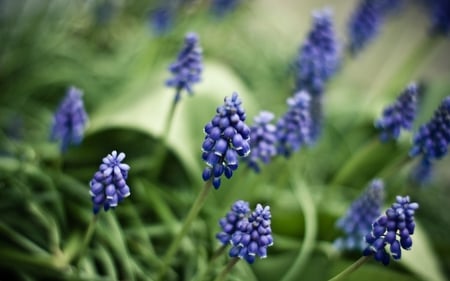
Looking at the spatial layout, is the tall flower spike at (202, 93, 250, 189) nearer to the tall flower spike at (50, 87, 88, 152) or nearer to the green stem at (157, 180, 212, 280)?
the green stem at (157, 180, 212, 280)

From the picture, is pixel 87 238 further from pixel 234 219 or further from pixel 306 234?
pixel 306 234

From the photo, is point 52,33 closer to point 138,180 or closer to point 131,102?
point 131,102

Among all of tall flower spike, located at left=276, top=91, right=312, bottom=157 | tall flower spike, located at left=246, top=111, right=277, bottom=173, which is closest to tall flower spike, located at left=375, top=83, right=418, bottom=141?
tall flower spike, located at left=276, top=91, right=312, bottom=157

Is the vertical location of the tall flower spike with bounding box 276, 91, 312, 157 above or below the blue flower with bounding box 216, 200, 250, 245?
above

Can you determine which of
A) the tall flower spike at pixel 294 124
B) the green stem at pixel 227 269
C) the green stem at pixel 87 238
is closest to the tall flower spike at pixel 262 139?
the tall flower spike at pixel 294 124

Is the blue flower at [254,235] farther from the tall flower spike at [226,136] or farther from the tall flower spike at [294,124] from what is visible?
the tall flower spike at [294,124]
